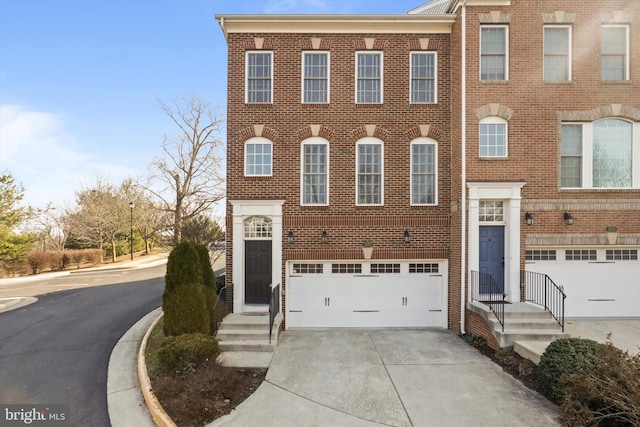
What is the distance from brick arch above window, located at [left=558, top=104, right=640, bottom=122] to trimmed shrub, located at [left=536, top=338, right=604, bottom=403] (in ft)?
23.1

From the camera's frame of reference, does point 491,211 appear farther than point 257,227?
No

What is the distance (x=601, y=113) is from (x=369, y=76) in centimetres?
739

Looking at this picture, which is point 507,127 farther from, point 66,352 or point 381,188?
point 66,352

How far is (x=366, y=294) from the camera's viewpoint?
10.1 metres

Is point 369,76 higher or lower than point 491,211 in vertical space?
higher

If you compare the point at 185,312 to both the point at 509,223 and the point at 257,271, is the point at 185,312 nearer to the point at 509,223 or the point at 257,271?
the point at 257,271

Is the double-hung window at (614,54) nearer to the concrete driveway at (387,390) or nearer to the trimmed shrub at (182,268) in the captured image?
the concrete driveway at (387,390)

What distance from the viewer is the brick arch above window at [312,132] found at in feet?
32.9

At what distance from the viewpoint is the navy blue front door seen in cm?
948

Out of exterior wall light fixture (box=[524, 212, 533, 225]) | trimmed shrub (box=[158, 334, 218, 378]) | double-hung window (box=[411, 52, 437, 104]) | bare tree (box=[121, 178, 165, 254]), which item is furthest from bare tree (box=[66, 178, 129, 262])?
exterior wall light fixture (box=[524, 212, 533, 225])

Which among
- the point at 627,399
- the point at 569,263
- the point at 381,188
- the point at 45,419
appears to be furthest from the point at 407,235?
the point at 45,419

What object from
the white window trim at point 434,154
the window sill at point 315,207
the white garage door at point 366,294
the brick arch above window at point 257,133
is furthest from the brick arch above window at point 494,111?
the brick arch above window at point 257,133

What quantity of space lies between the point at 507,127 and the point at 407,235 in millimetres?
4600

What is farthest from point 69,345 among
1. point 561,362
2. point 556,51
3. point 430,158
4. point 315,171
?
point 556,51
